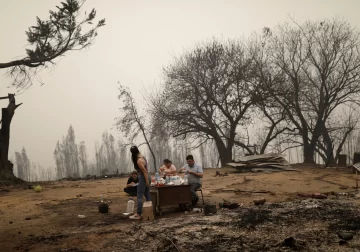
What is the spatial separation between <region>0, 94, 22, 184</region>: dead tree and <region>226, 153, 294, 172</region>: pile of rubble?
13178 mm

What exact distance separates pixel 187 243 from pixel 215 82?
69.2 ft

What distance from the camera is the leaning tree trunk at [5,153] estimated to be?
1706cm

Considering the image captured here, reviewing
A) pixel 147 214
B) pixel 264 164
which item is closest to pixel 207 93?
pixel 264 164

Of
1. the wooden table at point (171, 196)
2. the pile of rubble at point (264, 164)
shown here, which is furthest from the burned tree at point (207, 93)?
the wooden table at point (171, 196)

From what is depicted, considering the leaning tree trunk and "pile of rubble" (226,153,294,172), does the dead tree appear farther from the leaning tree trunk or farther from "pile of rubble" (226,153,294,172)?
"pile of rubble" (226,153,294,172)

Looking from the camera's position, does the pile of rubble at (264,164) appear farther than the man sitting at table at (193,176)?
Yes

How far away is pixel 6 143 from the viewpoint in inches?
712

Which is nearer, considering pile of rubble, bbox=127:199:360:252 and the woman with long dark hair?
pile of rubble, bbox=127:199:360:252

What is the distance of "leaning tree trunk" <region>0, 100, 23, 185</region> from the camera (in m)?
17.1

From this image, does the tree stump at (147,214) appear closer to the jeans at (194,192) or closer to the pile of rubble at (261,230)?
the pile of rubble at (261,230)

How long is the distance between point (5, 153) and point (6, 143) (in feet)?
2.08

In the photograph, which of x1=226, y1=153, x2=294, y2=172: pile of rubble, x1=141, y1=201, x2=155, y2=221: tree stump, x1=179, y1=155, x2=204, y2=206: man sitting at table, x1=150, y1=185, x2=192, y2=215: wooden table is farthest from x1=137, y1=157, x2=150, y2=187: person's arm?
x1=226, y1=153, x2=294, y2=172: pile of rubble

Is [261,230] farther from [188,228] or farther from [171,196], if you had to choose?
[171,196]

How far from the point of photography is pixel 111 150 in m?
73.1
